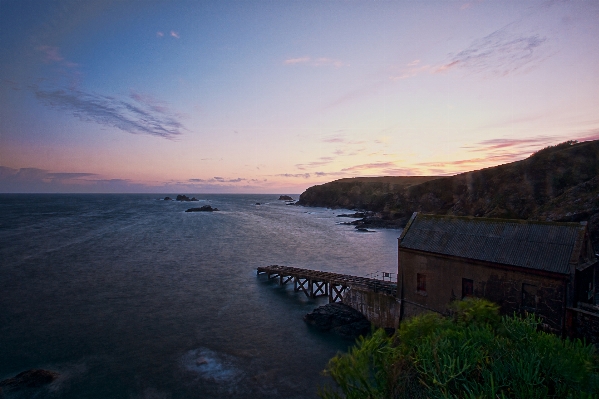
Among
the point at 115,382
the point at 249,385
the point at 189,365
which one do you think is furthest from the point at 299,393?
the point at 115,382

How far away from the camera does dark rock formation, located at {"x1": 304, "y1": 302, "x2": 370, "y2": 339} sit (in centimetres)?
2594

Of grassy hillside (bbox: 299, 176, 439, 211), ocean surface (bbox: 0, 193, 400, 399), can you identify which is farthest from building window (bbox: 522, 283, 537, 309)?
grassy hillside (bbox: 299, 176, 439, 211)

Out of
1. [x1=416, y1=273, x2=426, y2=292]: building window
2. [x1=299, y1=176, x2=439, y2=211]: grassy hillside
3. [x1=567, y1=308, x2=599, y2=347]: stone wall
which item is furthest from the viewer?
[x1=299, y1=176, x2=439, y2=211]: grassy hillside

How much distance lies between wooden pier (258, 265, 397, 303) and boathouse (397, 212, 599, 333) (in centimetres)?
352

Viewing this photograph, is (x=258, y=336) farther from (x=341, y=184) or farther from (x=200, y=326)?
(x=341, y=184)

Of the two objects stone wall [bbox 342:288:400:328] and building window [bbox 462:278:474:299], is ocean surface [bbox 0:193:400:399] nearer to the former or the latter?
stone wall [bbox 342:288:400:328]

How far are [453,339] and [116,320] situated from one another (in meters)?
28.9

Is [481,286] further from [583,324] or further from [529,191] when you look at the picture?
[529,191]

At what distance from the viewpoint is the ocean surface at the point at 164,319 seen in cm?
2034

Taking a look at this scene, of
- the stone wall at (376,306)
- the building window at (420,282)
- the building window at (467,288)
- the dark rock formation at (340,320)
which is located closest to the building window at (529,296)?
the building window at (467,288)

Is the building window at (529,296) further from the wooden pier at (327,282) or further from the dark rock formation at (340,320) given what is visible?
the dark rock formation at (340,320)

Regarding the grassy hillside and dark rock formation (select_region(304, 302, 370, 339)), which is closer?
dark rock formation (select_region(304, 302, 370, 339))

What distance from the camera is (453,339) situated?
9.47 m

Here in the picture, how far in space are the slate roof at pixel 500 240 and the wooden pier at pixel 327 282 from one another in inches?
207
